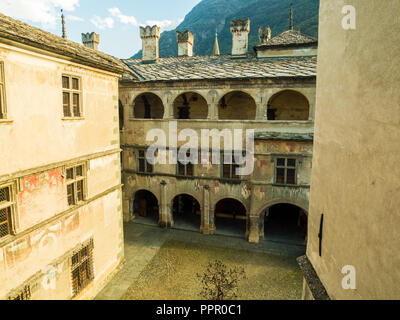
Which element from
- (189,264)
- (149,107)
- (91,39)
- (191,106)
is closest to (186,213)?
(189,264)

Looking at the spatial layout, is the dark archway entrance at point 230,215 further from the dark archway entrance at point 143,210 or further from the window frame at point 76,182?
the window frame at point 76,182

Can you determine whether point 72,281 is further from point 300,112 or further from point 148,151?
point 300,112

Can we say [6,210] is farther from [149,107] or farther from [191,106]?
[191,106]

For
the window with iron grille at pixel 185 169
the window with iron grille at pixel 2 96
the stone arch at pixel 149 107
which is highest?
the stone arch at pixel 149 107

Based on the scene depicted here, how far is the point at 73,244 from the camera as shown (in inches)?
398

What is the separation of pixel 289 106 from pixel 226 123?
5.64 metres

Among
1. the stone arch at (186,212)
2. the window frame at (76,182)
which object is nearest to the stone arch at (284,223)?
the stone arch at (186,212)

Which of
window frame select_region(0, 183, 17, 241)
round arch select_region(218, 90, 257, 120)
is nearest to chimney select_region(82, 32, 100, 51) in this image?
round arch select_region(218, 90, 257, 120)

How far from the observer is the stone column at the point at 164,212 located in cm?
1855

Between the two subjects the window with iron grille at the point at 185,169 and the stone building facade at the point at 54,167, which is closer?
the stone building facade at the point at 54,167

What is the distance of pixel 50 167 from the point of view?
8852 millimetres

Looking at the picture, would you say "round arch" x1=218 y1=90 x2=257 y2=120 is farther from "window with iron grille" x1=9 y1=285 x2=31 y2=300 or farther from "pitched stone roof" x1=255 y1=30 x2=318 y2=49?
"window with iron grille" x1=9 y1=285 x2=31 y2=300

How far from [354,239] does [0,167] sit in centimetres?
853

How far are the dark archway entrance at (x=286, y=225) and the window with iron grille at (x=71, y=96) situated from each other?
13.9 meters
